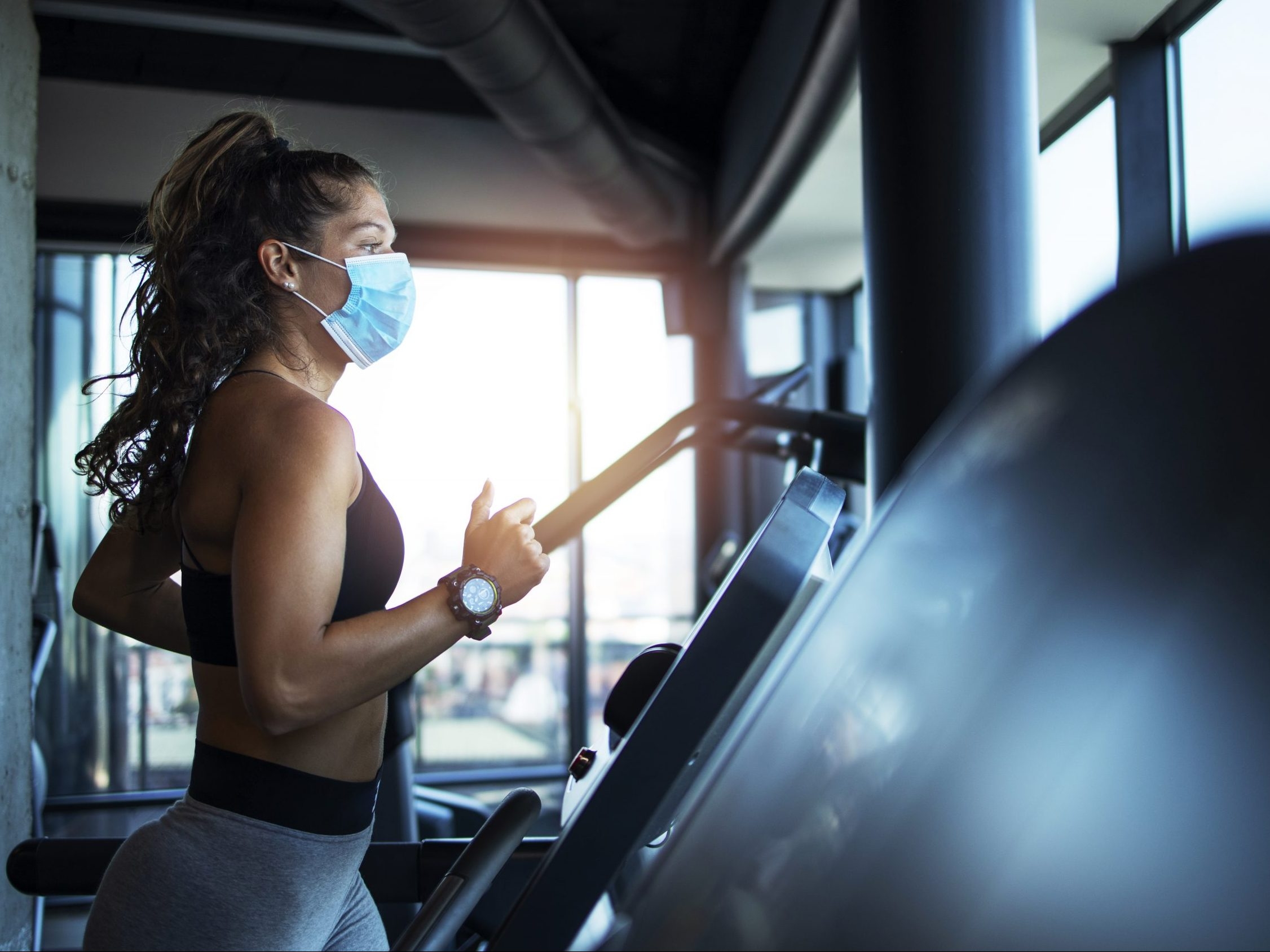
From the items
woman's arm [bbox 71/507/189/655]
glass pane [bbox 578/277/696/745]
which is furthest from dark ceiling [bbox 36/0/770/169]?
woman's arm [bbox 71/507/189/655]

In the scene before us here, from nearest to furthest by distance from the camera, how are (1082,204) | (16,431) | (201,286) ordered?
(201,286), (16,431), (1082,204)

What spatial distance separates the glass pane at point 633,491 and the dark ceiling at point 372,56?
951 mm

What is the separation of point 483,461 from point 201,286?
4065 mm

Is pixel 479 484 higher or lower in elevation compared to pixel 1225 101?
lower

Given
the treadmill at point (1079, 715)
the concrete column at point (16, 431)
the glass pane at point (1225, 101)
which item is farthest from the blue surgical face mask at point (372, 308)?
the glass pane at point (1225, 101)

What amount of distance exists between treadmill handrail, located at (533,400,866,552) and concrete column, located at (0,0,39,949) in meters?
0.98

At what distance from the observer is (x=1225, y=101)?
8.11 feet

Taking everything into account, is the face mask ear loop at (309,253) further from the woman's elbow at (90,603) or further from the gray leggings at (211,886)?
the gray leggings at (211,886)

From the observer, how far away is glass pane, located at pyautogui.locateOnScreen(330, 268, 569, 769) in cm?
501

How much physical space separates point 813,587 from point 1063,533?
1.58ft

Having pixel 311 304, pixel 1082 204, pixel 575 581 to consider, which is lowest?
pixel 575 581

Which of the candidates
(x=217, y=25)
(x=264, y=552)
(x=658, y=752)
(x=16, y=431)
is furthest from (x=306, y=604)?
(x=217, y=25)

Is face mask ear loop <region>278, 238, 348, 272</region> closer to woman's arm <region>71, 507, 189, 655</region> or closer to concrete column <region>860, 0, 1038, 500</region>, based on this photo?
woman's arm <region>71, 507, 189, 655</region>

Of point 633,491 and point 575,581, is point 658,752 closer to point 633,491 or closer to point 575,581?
point 633,491
